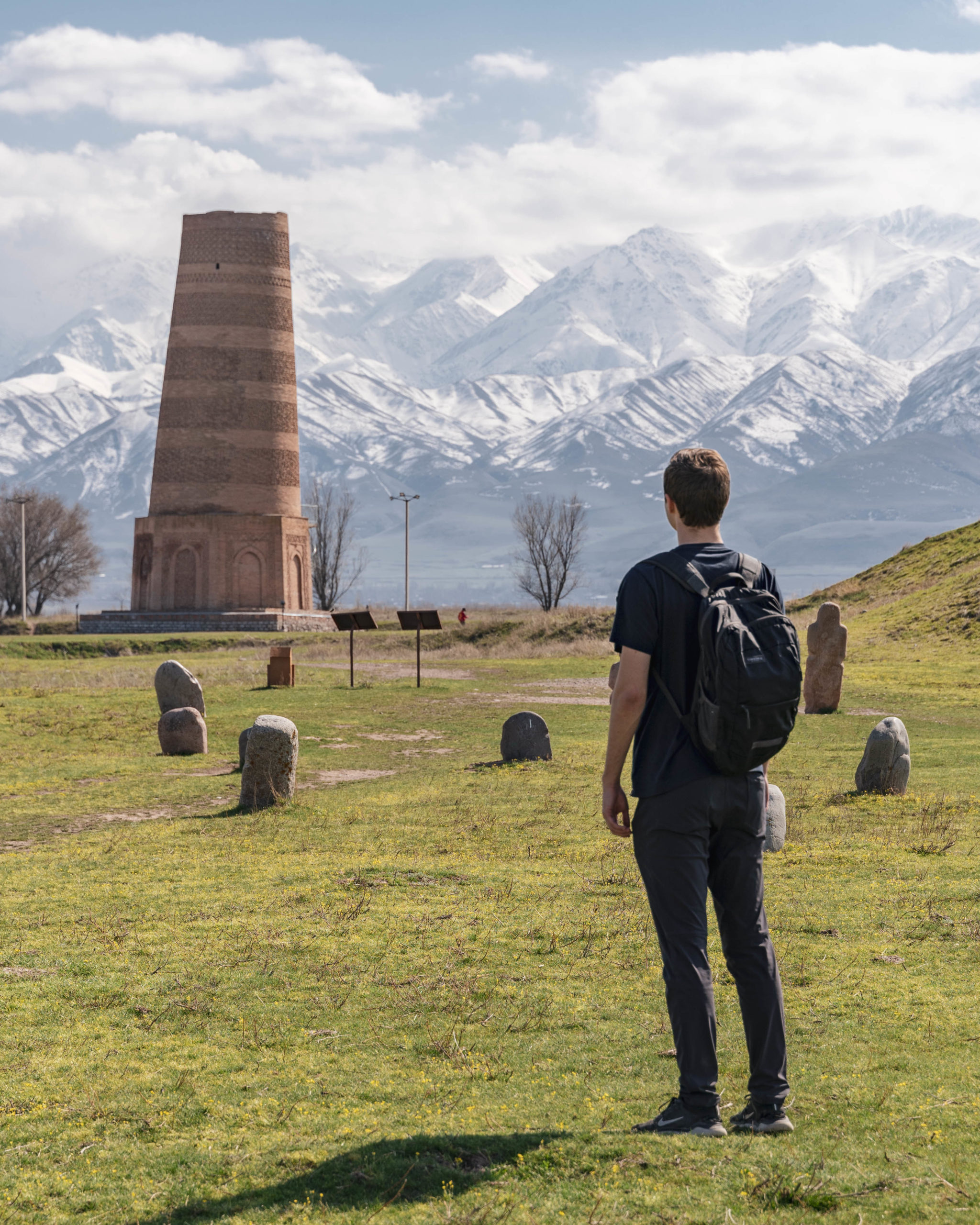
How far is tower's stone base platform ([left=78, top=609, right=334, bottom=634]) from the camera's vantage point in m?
65.8

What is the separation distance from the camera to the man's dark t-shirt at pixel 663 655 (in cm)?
517

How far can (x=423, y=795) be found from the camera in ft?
54.3

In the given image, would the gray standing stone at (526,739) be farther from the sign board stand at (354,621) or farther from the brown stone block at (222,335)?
the brown stone block at (222,335)

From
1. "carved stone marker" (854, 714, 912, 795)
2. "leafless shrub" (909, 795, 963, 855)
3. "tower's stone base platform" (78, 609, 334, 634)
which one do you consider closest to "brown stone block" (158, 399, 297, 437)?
"tower's stone base platform" (78, 609, 334, 634)

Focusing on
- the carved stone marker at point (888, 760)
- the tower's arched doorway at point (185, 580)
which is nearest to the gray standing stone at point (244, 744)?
the carved stone marker at point (888, 760)

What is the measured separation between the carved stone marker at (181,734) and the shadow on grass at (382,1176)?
16.9 meters

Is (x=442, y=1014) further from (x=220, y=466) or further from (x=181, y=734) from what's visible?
(x=220, y=466)

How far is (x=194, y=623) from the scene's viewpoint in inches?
2635

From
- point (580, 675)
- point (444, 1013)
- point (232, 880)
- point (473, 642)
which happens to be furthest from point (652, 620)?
point (473, 642)

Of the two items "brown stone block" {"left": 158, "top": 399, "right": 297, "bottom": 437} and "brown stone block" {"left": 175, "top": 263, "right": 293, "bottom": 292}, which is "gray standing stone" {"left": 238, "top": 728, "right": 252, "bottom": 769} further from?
"brown stone block" {"left": 175, "top": 263, "right": 293, "bottom": 292}

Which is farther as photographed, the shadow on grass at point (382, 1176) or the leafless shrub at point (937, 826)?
the leafless shrub at point (937, 826)

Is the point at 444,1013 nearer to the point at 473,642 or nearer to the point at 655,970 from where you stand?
the point at 655,970

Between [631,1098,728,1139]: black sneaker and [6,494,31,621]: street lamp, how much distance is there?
6989 cm

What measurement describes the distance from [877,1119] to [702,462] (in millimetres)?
2754
